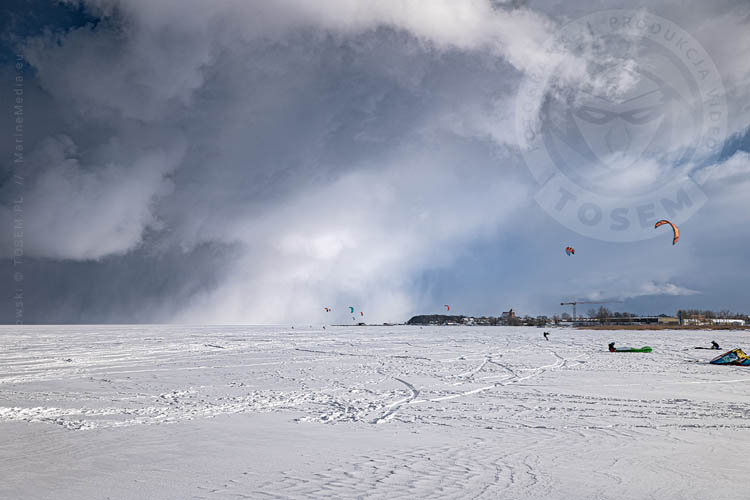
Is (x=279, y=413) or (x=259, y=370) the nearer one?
(x=279, y=413)

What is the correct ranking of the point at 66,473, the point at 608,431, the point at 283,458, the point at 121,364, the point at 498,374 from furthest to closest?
the point at 121,364 < the point at 498,374 < the point at 608,431 < the point at 283,458 < the point at 66,473

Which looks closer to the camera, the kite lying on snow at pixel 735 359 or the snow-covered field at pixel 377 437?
the snow-covered field at pixel 377 437

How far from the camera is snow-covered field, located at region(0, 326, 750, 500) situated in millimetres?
5418

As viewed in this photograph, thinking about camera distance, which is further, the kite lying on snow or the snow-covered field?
the kite lying on snow

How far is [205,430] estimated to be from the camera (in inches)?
327

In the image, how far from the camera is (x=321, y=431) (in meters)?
8.11

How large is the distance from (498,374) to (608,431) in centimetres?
797

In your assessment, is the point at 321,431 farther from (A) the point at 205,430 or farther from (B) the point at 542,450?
(B) the point at 542,450

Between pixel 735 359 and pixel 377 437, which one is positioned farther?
pixel 735 359

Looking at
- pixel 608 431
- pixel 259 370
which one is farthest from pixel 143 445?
pixel 259 370

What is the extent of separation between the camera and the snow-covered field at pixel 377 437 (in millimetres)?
5418

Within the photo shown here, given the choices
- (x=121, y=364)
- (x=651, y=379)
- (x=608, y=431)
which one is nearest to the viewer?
(x=608, y=431)

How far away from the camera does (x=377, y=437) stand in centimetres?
761

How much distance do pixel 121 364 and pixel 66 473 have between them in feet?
50.7
